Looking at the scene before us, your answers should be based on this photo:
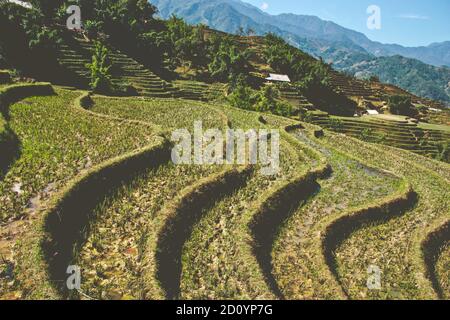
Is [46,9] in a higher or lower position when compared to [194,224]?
higher

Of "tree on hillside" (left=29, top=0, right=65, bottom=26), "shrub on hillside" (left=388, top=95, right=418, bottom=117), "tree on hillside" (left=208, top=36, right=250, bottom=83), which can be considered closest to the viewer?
"tree on hillside" (left=29, top=0, right=65, bottom=26)

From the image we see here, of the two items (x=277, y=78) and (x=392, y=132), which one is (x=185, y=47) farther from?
(x=392, y=132)

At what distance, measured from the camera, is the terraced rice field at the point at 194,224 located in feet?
33.4

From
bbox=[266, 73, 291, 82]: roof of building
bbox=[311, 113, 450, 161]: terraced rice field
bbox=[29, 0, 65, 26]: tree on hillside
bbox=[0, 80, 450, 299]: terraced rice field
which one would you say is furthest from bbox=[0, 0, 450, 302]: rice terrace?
→ bbox=[266, 73, 291, 82]: roof of building

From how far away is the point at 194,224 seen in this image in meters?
13.6

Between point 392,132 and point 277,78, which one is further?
point 277,78

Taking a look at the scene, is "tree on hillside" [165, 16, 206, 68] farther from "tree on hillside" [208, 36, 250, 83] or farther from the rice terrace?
the rice terrace

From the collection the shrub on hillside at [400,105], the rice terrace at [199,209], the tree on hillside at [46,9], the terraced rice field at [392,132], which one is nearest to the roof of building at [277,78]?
the terraced rice field at [392,132]

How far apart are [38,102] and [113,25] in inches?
1280

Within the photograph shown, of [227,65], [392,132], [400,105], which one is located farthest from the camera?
[400,105]

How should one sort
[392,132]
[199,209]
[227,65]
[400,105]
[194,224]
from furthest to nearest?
[400,105] → [227,65] → [392,132] → [199,209] → [194,224]

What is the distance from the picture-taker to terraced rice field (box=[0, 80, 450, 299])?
10.2 meters

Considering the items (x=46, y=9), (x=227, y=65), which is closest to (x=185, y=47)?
(x=227, y=65)

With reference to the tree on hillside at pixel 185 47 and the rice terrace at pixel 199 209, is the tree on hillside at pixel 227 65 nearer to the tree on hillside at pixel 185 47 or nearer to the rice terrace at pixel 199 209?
the tree on hillside at pixel 185 47
